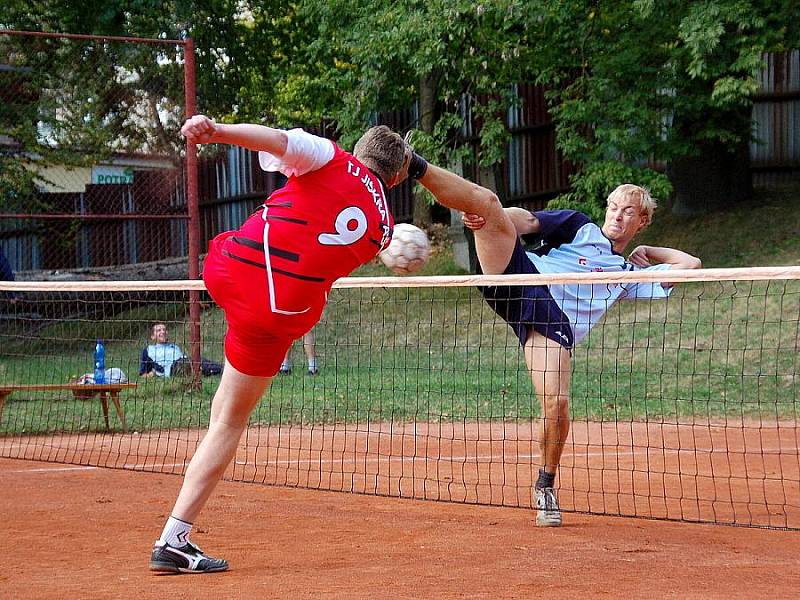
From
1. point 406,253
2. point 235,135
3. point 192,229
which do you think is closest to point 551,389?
point 406,253

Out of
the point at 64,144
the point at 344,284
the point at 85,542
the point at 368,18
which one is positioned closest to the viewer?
the point at 85,542

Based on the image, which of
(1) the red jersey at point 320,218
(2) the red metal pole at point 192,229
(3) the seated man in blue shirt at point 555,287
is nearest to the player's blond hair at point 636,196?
(3) the seated man in blue shirt at point 555,287

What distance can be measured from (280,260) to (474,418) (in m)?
6.82

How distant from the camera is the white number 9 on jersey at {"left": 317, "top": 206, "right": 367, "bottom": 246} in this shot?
4.38 meters

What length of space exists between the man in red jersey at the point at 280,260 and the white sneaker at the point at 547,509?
2.01 m

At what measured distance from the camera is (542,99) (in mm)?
20781

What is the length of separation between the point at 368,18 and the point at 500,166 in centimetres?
463

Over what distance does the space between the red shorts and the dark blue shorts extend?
72.3 inches

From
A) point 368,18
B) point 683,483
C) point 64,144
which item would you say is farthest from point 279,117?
point 683,483

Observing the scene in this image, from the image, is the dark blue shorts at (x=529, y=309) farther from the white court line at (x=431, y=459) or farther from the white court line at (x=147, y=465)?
the white court line at (x=147, y=465)

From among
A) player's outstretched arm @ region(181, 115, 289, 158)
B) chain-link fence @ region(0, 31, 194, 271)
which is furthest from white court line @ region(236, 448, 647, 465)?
chain-link fence @ region(0, 31, 194, 271)

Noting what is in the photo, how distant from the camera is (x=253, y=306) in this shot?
Result: 448 cm

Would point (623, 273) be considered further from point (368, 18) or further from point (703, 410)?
point (368, 18)

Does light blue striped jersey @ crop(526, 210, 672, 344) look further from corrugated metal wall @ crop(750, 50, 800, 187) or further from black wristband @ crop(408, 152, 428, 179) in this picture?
corrugated metal wall @ crop(750, 50, 800, 187)
